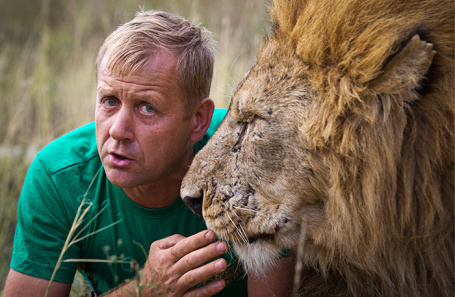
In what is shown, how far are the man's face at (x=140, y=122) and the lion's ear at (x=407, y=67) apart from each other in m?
1.14

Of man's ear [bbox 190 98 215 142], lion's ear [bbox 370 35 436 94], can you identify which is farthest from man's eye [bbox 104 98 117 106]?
lion's ear [bbox 370 35 436 94]

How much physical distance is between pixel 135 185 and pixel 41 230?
0.57 m

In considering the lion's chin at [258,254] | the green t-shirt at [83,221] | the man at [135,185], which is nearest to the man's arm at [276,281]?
the man at [135,185]

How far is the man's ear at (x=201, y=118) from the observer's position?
110 inches

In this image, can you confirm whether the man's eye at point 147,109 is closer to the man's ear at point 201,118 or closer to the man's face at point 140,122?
the man's face at point 140,122

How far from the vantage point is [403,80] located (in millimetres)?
1746

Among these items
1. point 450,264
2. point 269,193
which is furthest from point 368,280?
point 269,193

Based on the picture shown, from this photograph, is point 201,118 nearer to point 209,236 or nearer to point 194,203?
point 194,203

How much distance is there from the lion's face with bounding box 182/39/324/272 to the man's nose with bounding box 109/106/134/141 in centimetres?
35

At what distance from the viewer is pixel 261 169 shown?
A: 7.07 feet

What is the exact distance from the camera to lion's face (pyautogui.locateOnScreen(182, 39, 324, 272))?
6.83ft

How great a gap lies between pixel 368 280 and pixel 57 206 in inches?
63.5

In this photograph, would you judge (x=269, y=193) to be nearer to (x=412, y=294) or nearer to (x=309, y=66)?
(x=309, y=66)

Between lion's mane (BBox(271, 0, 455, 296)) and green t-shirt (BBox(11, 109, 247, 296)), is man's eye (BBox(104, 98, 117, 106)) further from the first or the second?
lion's mane (BBox(271, 0, 455, 296))
